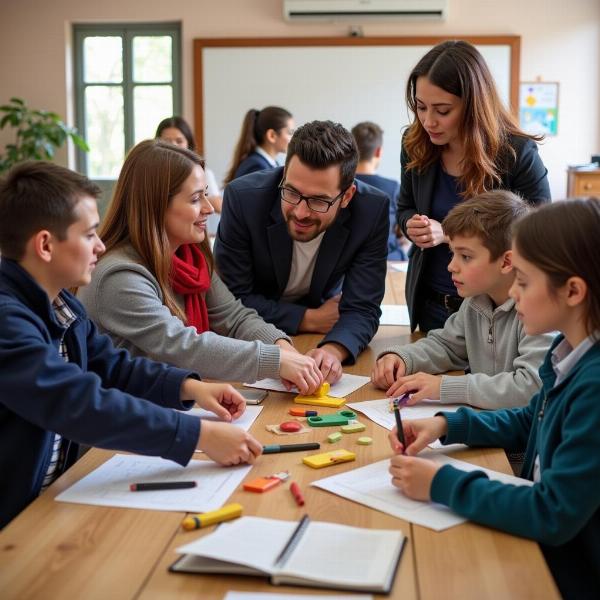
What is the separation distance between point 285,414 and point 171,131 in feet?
12.9

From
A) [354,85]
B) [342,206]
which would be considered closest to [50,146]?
[354,85]

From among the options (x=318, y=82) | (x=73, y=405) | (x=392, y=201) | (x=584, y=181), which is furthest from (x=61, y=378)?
(x=318, y=82)

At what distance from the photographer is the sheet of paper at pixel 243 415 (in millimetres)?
1631

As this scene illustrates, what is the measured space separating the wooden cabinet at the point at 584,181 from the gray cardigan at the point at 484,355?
4641mm

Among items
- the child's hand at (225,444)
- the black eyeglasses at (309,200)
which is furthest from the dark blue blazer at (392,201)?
the child's hand at (225,444)

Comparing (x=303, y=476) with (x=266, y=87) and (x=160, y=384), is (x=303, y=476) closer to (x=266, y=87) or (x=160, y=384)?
(x=160, y=384)

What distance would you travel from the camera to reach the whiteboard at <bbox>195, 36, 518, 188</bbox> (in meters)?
6.90

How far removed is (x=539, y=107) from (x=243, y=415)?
19.3 feet

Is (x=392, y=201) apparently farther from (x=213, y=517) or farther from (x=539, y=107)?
(x=213, y=517)

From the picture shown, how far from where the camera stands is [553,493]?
1.16 m

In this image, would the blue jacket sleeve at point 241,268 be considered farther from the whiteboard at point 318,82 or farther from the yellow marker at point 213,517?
the whiteboard at point 318,82

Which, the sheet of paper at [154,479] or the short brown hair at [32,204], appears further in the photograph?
the short brown hair at [32,204]

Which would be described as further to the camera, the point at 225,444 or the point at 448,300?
the point at 448,300

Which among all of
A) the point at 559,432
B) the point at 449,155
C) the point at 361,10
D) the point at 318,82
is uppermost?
the point at 361,10
